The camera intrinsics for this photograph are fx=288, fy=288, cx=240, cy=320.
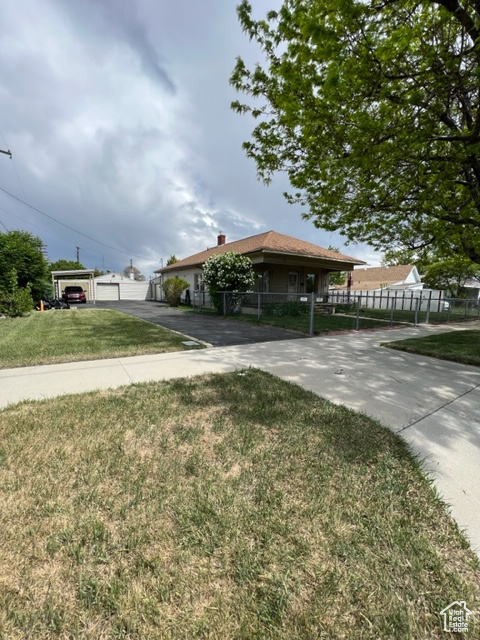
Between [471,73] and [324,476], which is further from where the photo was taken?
[471,73]

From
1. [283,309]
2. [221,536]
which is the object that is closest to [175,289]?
[283,309]

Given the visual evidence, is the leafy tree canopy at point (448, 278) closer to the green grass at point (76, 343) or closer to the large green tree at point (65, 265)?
the green grass at point (76, 343)

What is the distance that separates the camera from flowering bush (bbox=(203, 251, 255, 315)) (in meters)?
14.2

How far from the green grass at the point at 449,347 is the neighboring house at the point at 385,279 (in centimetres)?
2540

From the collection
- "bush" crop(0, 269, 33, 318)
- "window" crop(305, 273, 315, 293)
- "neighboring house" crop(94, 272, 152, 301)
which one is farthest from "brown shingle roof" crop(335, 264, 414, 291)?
"bush" crop(0, 269, 33, 318)

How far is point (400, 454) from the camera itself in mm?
2627

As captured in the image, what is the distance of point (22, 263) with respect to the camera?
15.0 m

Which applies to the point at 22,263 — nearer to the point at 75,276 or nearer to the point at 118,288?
the point at 118,288

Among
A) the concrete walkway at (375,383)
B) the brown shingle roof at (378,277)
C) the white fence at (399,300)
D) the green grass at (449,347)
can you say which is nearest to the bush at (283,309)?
the white fence at (399,300)

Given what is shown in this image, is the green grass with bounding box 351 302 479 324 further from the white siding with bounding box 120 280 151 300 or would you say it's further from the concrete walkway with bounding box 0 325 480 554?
the white siding with bounding box 120 280 151 300

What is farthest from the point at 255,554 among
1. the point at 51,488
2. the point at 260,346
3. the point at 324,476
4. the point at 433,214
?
the point at 433,214

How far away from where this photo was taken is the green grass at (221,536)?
134 centimetres

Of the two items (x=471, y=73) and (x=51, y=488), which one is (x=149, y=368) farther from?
(x=471, y=73)

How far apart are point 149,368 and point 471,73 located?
7255 mm
